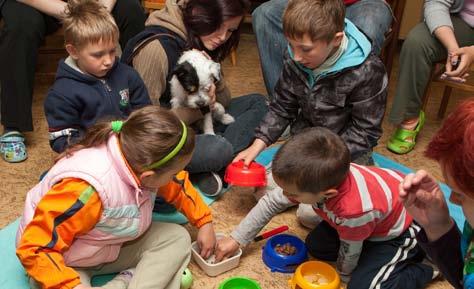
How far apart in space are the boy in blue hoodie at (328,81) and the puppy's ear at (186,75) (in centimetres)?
28

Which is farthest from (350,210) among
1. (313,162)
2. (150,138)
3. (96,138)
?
(96,138)

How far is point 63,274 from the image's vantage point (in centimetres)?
104

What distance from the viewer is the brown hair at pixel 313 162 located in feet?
3.67

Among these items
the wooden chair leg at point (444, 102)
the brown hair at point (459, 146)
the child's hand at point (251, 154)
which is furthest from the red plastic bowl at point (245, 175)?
the wooden chair leg at point (444, 102)

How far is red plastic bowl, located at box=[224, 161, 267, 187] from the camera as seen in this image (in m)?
1.48

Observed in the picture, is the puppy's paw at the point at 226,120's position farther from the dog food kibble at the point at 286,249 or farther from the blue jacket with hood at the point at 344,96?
Result: the dog food kibble at the point at 286,249

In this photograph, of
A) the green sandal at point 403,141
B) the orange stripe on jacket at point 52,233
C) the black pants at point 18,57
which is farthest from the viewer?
the green sandal at point 403,141

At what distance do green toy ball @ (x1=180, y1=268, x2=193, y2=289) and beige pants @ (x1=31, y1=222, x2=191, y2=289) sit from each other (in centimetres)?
2

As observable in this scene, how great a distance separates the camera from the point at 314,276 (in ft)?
4.25

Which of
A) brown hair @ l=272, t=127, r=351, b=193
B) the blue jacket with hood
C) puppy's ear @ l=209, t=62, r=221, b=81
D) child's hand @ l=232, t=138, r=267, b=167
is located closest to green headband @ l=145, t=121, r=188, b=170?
brown hair @ l=272, t=127, r=351, b=193

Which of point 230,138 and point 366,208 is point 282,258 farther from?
point 230,138

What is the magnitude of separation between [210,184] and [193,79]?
14.4 inches

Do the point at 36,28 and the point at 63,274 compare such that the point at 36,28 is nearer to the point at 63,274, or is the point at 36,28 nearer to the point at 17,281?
the point at 17,281

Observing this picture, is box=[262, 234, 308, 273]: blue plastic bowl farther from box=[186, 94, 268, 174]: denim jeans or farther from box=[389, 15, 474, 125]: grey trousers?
box=[389, 15, 474, 125]: grey trousers
